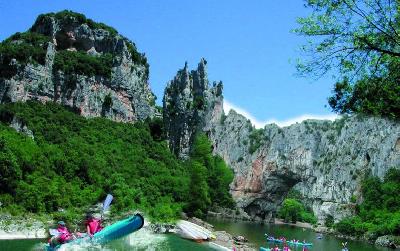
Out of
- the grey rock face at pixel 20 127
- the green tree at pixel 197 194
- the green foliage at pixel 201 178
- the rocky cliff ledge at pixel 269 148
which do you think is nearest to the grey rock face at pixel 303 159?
the rocky cliff ledge at pixel 269 148

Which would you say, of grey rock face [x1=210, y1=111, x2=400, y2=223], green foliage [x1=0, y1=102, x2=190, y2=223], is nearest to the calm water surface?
green foliage [x1=0, y1=102, x2=190, y2=223]

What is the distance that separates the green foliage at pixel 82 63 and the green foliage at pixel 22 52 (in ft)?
9.73

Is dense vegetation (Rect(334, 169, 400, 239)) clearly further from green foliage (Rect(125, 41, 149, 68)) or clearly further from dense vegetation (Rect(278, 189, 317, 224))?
green foliage (Rect(125, 41, 149, 68))

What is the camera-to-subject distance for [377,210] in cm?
7544

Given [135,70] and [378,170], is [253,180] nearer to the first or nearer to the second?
[378,170]

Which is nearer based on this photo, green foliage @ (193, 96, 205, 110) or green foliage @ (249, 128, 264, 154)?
green foliage @ (193, 96, 205, 110)

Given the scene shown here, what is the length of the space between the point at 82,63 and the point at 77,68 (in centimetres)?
191

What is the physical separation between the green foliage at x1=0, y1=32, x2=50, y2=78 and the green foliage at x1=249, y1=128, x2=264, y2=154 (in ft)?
198

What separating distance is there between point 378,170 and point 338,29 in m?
84.9

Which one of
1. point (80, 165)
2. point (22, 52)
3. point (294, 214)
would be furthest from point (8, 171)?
point (294, 214)

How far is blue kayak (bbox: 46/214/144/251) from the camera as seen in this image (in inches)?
901

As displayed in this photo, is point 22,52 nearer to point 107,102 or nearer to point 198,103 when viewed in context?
point 107,102

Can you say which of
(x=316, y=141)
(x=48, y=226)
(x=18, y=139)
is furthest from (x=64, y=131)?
(x=316, y=141)

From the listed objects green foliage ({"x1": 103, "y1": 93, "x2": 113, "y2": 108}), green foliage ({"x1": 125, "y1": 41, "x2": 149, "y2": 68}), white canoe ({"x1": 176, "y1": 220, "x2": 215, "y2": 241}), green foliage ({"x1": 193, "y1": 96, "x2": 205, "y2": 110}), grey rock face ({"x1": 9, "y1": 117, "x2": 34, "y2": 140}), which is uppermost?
green foliage ({"x1": 125, "y1": 41, "x2": 149, "y2": 68})
